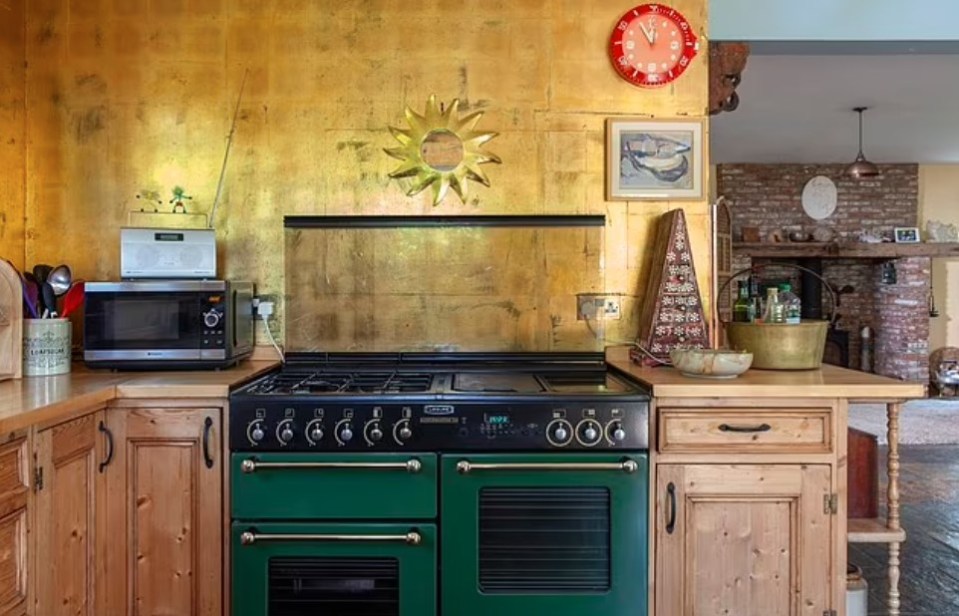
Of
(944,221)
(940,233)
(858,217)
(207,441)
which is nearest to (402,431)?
(207,441)

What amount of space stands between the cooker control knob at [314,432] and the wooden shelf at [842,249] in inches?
255

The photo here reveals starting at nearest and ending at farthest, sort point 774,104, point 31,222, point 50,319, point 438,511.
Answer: point 438,511, point 50,319, point 31,222, point 774,104

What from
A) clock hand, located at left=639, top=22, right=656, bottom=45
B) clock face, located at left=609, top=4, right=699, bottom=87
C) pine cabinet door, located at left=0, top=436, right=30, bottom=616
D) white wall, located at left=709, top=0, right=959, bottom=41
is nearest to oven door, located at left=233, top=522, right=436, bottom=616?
pine cabinet door, located at left=0, top=436, right=30, bottom=616

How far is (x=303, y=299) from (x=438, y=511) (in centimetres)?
112

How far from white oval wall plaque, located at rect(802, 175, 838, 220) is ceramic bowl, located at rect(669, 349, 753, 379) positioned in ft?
20.8

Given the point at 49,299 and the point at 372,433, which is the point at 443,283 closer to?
the point at 372,433

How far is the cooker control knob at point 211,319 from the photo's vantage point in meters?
2.22

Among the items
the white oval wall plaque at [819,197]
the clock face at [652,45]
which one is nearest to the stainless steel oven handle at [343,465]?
the clock face at [652,45]

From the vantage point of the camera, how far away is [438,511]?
1.84m

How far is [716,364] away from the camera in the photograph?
195 centimetres

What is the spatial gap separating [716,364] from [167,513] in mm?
1630

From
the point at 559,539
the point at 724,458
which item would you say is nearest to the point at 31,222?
the point at 559,539

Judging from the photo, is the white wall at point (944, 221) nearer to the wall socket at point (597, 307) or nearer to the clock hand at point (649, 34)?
the clock hand at point (649, 34)

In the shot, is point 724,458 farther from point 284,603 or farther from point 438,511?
point 284,603
